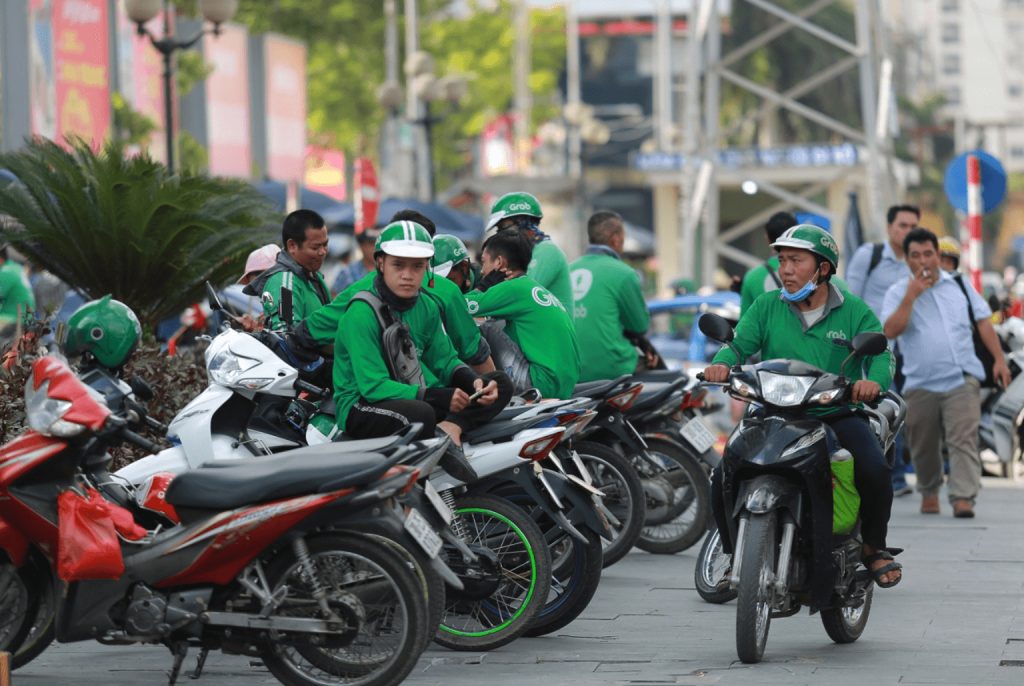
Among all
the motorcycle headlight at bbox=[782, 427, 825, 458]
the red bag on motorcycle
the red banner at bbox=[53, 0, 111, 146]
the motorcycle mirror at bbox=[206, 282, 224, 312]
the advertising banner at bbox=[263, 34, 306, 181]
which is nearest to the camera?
the red bag on motorcycle

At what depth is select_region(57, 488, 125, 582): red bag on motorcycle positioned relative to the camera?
6.59m

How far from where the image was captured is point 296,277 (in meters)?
9.82

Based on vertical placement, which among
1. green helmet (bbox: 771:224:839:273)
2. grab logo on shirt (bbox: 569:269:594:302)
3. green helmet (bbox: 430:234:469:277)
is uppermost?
green helmet (bbox: 771:224:839:273)

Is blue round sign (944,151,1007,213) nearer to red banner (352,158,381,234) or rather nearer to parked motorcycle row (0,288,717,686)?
red banner (352,158,381,234)

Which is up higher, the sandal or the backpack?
the backpack

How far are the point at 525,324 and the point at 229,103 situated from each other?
87.4ft

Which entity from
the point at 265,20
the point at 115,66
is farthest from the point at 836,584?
the point at 265,20

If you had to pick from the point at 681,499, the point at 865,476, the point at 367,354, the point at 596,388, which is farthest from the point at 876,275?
the point at 367,354

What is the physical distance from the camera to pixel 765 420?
763cm

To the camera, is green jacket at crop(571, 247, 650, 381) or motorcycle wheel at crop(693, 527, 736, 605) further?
green jacket at crop(571, 247, 650, 381)

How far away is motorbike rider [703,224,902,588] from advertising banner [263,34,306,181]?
29.2m

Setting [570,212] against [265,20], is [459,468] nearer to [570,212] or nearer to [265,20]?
[265,20]

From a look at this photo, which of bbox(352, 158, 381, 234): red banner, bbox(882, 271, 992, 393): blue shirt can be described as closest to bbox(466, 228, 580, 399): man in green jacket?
bbox(882, 271, 992, 393): blue shirt

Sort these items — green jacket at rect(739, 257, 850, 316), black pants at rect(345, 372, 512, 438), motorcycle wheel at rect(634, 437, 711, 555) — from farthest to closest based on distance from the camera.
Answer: green jacket at rect(739, 257, 850, 316) < motorcycle wheel at rect(634, 437, 711, 555) < black pants at rect(345, 372, 512, 438)
